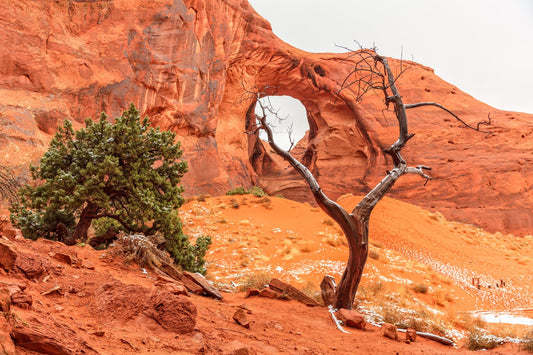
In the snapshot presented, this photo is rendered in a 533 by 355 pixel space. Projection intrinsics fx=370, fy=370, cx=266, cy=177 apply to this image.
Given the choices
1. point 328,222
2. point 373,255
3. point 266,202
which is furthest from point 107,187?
point 266,202

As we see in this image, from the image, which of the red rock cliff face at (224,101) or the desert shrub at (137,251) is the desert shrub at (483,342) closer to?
the desert shrub at (137,251)

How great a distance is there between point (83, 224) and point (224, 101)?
62.9 ft

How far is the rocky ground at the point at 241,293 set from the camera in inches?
109

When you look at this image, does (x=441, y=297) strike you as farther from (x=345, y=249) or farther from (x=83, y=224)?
(x=83, y=224)

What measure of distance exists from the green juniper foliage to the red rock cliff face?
719cm

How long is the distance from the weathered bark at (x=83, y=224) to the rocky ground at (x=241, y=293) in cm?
154

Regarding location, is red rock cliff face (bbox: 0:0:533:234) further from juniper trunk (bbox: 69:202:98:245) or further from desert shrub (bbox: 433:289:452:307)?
desert shrub (bbox: 433:289:452:307)

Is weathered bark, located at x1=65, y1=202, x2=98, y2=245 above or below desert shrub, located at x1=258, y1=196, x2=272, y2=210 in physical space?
above

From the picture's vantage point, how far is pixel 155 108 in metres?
20.3

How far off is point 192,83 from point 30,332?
21.0 metres

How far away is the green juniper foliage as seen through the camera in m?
7.27

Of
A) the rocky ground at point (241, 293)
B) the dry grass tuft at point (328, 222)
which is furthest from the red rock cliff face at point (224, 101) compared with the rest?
the dry grass tuft at point (328, 222)

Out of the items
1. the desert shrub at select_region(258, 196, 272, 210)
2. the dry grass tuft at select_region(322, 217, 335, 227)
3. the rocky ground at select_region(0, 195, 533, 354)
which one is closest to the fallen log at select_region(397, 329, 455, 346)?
the rocky ground at select_region(0, 195, 533, 354)

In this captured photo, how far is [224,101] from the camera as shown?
2572 centimetres
